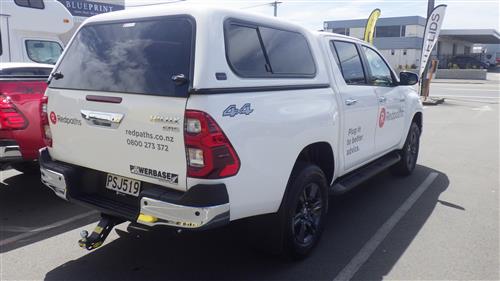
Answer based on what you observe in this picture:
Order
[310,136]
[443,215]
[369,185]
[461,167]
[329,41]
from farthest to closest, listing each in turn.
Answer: [461,167], [369,185], [443,215], [329,41], [310,136]

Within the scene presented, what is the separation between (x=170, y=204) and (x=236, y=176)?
0.46 m

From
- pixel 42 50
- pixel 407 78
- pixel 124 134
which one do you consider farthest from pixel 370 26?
pixel 124 134

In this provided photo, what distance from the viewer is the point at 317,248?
4.05 metres

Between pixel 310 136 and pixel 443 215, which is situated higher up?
pixel 310 136

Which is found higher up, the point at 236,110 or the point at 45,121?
the point at 236,110

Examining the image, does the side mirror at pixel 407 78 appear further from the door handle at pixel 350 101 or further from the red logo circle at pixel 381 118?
the door handle at pixel 350 101

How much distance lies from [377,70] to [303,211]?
7.85 ft

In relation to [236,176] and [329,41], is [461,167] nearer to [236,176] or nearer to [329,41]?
[329,41]

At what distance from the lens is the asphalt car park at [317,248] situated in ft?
11.8

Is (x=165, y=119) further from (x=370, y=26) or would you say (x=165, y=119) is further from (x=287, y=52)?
(x=370, y=26)

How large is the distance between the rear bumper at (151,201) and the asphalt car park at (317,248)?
24cm

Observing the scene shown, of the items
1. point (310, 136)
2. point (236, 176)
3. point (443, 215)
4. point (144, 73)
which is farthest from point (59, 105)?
point (443, 215)

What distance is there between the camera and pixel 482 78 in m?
36.6

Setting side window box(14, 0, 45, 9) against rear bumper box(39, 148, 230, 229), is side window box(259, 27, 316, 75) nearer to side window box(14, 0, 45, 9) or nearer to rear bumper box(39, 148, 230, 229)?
rear bumper box(39, 148, 230, 229)
